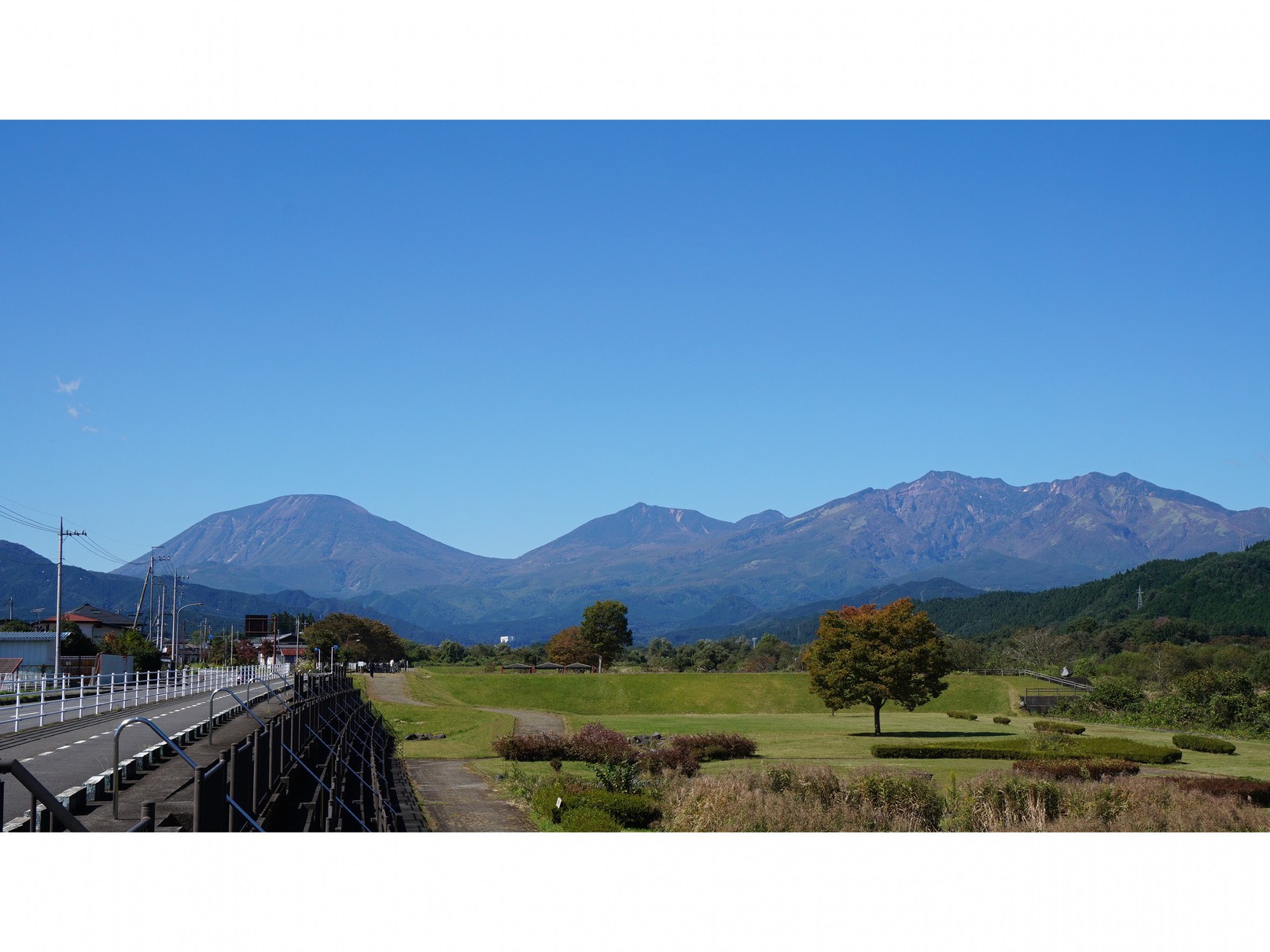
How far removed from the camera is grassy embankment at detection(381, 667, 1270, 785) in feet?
151

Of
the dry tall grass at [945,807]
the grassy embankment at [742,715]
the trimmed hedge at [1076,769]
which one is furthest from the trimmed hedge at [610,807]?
the trimmed hedge at [1076,769]

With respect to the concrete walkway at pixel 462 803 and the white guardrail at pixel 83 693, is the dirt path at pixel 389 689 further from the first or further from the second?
the concrete walkway at pixel 462 803

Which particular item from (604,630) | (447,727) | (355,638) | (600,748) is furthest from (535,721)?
(355,638)

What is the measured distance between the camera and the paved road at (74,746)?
1880 cm

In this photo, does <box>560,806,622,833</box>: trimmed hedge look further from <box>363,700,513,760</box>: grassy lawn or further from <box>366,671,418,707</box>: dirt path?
<box>366,671,418,707</box>: dirt path

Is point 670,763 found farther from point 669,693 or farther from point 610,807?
point 669,693

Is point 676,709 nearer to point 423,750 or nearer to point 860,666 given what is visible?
point 860,666

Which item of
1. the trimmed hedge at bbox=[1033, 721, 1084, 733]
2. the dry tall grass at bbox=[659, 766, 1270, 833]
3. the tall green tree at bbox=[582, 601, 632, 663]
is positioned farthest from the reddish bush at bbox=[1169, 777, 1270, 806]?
the tall green tree at bbox=[582, 601, 632, 663]

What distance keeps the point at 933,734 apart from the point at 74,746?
46.7 m

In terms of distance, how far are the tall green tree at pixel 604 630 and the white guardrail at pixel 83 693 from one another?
55.0 metres

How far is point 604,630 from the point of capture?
13638cm

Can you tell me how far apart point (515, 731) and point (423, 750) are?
9927mm
